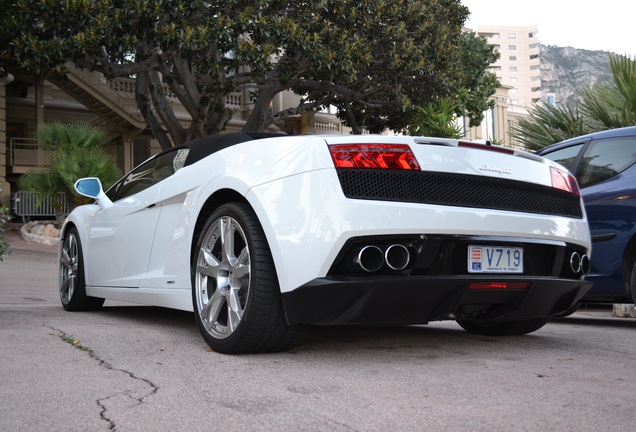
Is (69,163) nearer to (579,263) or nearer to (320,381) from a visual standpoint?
(579,263)

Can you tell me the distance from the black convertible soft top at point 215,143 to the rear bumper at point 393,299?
1329mm

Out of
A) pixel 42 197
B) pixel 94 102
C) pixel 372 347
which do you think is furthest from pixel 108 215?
pixel 94 102

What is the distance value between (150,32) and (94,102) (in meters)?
10.4

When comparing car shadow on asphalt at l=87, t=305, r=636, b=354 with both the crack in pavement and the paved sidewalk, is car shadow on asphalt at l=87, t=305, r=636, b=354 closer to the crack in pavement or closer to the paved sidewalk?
the crack in pavement

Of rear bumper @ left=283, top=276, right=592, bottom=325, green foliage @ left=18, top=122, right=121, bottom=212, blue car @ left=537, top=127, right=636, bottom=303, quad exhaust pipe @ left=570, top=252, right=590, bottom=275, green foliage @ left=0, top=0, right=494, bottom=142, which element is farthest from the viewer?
green foliage @ left=18, top=122, right=121, bottom=212

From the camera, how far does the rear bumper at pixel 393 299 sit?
133 inches

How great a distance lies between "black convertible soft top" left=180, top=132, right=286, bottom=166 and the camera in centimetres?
447

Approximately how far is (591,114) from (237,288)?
8.68m

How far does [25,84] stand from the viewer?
25016 millimetres

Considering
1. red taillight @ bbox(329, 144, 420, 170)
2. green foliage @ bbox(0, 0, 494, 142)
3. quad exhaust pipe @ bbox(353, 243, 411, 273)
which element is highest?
green foliage @ bbox(0, 0, 494, 142)

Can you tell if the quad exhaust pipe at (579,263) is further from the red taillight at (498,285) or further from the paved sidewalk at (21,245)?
the paved sidewalk at (21,245)

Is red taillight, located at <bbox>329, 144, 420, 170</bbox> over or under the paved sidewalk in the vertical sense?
over

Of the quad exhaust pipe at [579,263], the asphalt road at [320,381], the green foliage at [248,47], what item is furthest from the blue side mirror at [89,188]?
the green foliage at [248,47]

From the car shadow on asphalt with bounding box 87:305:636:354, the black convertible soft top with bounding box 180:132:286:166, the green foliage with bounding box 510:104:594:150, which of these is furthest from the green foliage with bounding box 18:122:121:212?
the black convertible soft top with bounding box 180:132:286:166
